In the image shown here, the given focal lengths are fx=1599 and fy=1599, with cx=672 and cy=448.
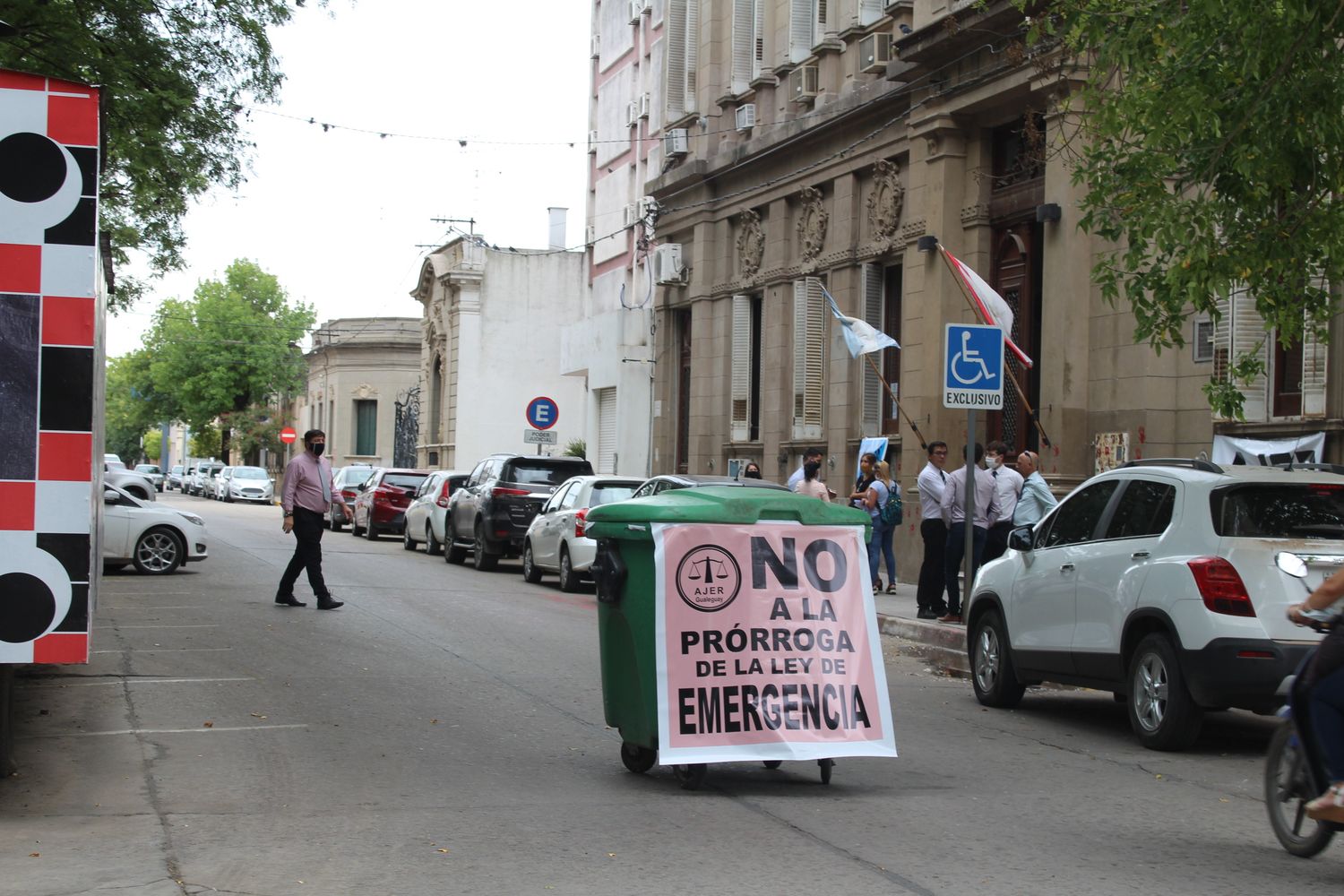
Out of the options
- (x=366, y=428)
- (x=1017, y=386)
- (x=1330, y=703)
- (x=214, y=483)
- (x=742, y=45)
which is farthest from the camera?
(x=366, y=428)

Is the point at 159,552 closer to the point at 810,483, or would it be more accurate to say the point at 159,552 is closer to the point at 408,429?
the point at 810,483

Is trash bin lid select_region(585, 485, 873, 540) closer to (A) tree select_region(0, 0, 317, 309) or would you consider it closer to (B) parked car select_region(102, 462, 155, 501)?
(A) tree select_region(0, 0, 317, 309)

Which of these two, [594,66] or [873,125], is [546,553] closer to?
[873,125]

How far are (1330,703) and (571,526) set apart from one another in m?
15.4

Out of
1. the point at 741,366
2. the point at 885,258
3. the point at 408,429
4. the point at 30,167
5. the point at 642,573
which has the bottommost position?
the point at 642,573

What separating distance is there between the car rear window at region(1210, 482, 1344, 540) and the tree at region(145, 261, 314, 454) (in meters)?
79.6

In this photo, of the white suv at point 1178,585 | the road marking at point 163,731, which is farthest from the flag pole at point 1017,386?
the road marking at point 163,731

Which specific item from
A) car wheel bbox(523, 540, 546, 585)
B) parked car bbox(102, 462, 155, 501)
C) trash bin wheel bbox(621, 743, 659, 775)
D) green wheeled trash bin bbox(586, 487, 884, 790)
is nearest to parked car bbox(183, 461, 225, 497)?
parked car bbox(102, 462, 155, 501)

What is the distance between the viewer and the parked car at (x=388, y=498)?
3462 centimetres

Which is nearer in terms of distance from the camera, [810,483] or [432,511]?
[810,483]

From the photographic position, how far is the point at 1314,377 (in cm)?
1588

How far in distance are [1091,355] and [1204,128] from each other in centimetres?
857

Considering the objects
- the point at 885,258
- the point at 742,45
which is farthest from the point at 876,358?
the point at 742,45

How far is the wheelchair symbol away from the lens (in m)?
15.1
